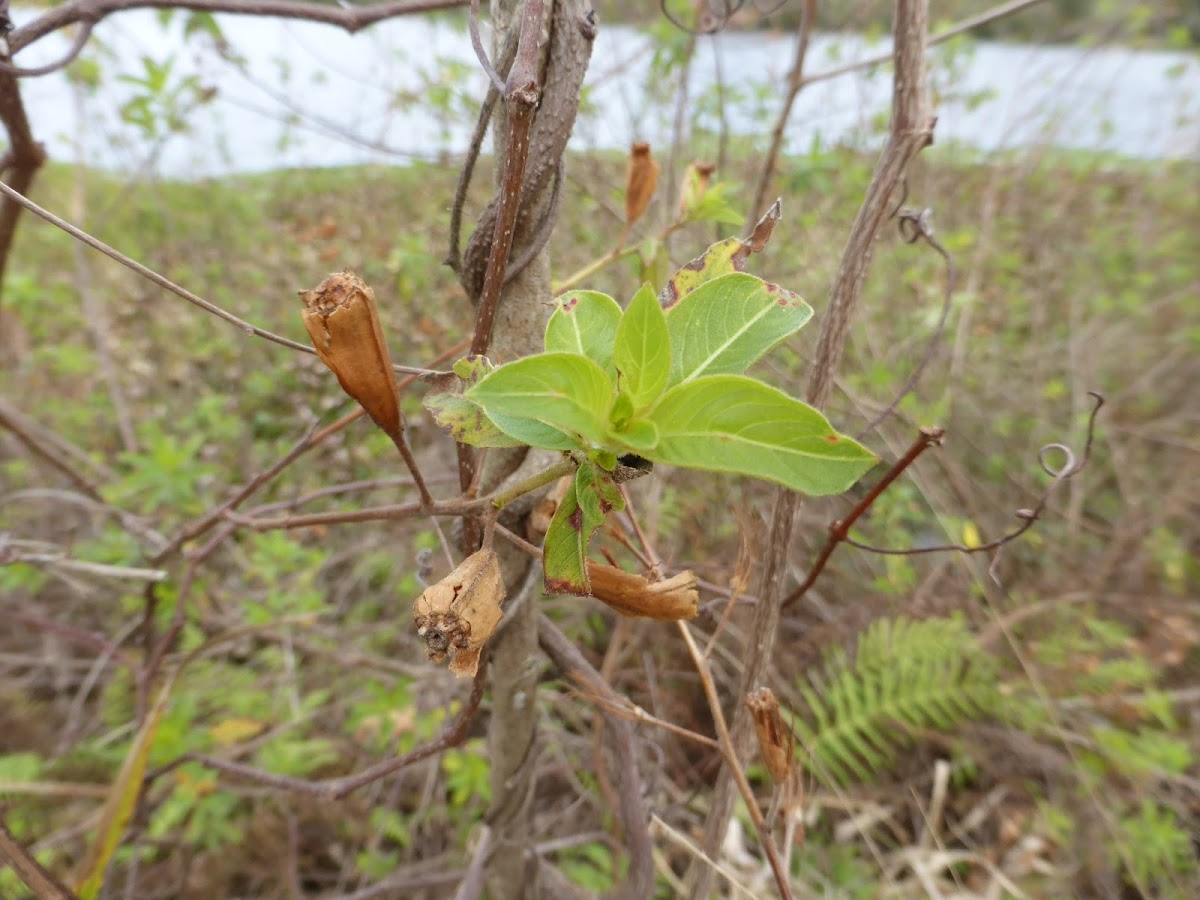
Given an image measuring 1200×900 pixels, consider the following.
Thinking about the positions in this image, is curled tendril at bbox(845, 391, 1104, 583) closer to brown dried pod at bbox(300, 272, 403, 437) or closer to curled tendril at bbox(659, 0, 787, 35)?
brown dried pod at bbox(300, 272, 403, 437)

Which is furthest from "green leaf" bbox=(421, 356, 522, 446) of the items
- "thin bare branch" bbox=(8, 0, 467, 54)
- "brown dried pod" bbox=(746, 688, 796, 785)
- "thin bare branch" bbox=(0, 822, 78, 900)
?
"thin bare branch" bbox=(0, 822, 78, 900)

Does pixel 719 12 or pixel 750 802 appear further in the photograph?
pixel 719 12

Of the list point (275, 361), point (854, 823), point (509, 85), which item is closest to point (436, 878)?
point (854, 823)

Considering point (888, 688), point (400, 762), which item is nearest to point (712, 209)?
point (400, 762)

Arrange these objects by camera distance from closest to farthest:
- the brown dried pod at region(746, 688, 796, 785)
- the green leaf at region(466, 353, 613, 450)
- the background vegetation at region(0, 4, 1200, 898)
Result: the green leaf at region(466, 353, 613, 450) → the brown dried pod at region(746, 688, 796, 785) → the background vegetation at region(0, 4, 1200, 898)

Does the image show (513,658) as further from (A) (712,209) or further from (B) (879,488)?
(A) (712,209)
